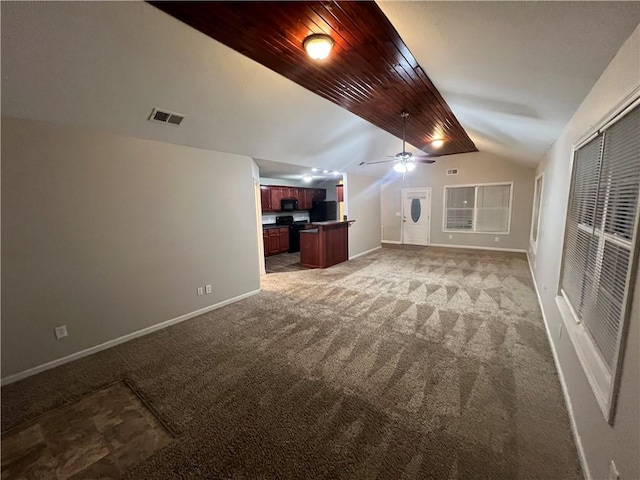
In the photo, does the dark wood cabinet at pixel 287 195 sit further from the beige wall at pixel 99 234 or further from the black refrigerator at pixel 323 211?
the beige wall at pixel 99 234

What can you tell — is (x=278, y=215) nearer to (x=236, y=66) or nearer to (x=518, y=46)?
(x=236, y=66)

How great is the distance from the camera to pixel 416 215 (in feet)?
29.1

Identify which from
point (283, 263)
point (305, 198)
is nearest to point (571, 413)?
point (283, 263)

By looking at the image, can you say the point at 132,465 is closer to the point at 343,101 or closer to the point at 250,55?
the point at 250,55

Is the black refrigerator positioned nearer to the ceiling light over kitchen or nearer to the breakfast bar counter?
the breakfast bar counter

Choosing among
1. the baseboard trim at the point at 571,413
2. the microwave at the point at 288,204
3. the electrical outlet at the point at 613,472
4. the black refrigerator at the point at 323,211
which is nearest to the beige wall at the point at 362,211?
the black refrigerator at the point at 323,211

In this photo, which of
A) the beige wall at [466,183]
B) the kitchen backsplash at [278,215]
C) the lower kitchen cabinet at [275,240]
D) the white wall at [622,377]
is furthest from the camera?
the kitchen backsplash at [278,215]

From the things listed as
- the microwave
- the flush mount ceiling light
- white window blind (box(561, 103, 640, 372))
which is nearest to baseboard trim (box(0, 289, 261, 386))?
the flush mount ceiling light

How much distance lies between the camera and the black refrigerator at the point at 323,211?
9617 mm

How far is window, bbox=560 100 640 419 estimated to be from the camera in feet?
4.35

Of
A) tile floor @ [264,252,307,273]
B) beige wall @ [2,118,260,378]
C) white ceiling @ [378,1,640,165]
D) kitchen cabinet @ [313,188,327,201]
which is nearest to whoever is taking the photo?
white ceiling @ [378,1,640,165]

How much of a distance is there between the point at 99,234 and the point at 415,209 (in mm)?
8303

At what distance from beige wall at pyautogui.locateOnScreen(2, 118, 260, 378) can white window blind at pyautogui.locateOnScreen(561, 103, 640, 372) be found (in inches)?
160

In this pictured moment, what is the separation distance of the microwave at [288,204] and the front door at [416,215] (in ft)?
12.3
